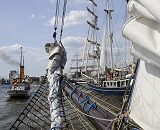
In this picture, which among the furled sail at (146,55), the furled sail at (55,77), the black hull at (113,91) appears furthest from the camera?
the black hull at (113,91)

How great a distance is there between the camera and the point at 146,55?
3564mm

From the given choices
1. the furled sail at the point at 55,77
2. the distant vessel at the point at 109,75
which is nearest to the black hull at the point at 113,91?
the distant vessel at the point at 109,75

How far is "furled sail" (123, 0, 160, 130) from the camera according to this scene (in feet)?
10.9

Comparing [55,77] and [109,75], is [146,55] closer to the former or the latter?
[55,77]

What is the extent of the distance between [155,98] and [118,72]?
143 feet

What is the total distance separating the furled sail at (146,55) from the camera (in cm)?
333

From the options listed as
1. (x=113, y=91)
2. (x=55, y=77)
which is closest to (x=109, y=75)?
(x=113, y=91)

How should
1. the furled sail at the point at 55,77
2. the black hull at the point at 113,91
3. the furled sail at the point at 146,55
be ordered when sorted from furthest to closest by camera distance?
the black hull at the point at 113,91
the furled sail at the point at 55,77
the furled sail at the point at 146,55

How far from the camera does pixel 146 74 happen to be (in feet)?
13.2

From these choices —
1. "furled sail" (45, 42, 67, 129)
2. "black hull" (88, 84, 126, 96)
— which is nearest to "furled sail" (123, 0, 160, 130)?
"furled sail" (45, 42, 67, 129)

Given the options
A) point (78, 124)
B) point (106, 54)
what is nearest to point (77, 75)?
point (106, 54)

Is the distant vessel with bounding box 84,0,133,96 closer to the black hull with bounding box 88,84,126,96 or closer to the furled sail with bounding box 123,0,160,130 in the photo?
the black hull with bounding box 88,84,126,96

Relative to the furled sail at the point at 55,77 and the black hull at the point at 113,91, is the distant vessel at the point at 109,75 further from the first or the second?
the furled sail at the point at 55,77

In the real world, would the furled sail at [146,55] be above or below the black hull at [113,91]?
above
